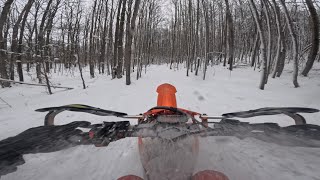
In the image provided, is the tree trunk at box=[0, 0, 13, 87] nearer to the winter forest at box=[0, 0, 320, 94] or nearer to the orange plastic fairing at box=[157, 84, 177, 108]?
the winter forest at box=[0, 0, 320, 94]

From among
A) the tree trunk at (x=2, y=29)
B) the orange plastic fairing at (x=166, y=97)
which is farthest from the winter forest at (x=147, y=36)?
the orange plastic fairing at (x=166, y=97)

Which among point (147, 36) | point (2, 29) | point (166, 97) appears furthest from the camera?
point (147, 36)

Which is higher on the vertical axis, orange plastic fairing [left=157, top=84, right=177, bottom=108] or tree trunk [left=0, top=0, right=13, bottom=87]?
tree trunk [left=0, top=0, right=13, bottom=87]

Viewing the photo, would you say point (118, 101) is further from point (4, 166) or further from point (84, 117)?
point (4, 166)

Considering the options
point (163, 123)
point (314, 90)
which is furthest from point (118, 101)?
point (314, 90)

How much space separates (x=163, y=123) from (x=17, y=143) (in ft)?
4.76

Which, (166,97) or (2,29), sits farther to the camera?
(2,29)

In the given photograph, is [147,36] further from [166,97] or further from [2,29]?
[166,97]

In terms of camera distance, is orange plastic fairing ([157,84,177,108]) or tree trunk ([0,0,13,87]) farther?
tree trunk ([0,0,13,87])

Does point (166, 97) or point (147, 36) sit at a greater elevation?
point (147, 36)

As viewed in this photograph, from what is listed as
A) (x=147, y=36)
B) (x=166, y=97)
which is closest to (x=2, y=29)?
(x=166, y=97)

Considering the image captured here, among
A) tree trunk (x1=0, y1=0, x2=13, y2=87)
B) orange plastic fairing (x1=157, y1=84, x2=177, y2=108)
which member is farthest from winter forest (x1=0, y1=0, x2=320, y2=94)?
orange plastic fairing (x1=157, y1=84, x2=177, y2=108)

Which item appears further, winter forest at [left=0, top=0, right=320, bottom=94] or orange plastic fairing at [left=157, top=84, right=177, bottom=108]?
winter forest at [left=0, top=0, right=320, bottom=94]

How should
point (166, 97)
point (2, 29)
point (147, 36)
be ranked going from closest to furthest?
point (166, 97) → point (2, 29) → point (147, 36)
